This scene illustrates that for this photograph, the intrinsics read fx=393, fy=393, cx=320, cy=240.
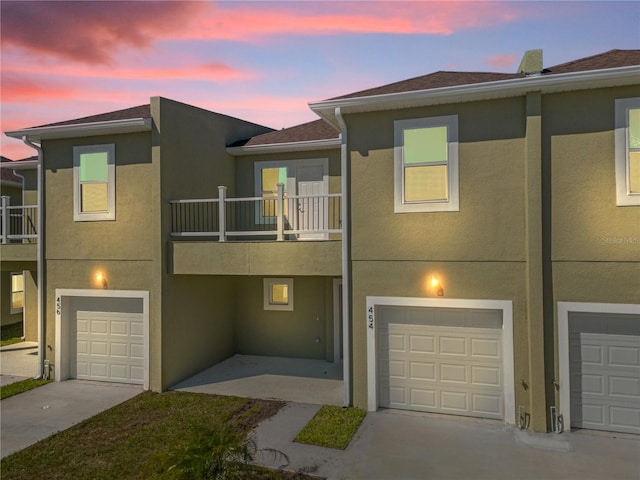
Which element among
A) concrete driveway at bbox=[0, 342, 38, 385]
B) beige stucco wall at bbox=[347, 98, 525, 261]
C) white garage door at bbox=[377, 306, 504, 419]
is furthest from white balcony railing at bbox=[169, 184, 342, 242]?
concrete driveway at bbox=[0, 342, 38, 385]

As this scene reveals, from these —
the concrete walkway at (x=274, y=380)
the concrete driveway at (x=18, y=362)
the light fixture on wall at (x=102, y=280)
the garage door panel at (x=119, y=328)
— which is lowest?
the concrete walkway at (x=274, y=380)

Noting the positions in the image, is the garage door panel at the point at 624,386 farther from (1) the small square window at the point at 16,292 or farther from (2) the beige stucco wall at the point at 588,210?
(1) the small square window at the point at 16,292

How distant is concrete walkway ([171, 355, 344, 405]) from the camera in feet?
29.2

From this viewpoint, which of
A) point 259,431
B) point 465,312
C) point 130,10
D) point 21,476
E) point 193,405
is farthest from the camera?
point 130,10

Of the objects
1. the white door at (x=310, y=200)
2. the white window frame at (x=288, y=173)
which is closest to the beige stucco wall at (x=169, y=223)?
the white window frame at (x=288, y=173)

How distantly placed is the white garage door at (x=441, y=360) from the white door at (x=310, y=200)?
3.89m

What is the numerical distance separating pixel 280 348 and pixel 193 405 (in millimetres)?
3803

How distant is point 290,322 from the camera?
1171cm

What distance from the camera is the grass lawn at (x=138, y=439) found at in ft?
17.9

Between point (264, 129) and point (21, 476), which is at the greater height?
point (264, 129)

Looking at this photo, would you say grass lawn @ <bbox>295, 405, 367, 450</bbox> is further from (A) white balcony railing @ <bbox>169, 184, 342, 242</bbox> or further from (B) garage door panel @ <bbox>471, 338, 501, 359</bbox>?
(A) white balcony railing @ <bbox>169, 184, 342, 242</bbox>

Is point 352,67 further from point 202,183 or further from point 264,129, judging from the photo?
point 202,183

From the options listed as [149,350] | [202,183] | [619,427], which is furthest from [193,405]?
[619,427]

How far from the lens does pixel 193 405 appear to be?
830 cm
